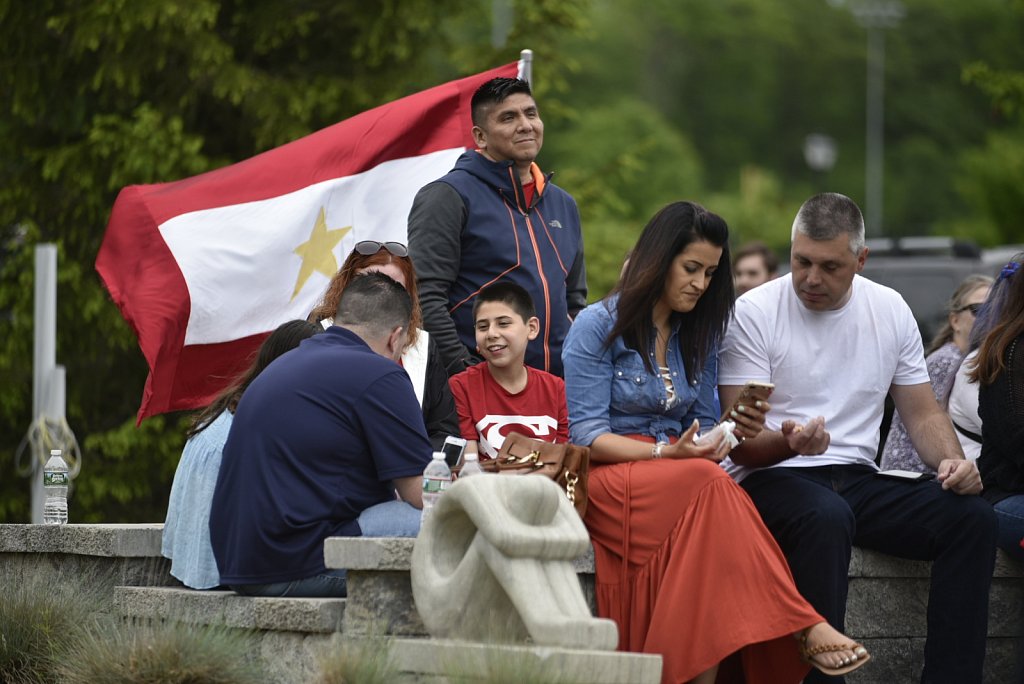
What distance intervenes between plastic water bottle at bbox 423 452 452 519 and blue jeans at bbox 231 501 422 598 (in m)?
0.23

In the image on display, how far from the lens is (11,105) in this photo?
542 inches

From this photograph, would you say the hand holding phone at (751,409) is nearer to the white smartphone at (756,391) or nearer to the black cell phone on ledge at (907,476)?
the white smartphone at (756,391)

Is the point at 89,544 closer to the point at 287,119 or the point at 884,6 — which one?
the point at 287,119

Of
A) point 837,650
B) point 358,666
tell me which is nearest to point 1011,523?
point 837,650

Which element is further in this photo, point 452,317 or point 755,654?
point 452,317

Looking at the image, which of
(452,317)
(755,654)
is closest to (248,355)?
(452,317)

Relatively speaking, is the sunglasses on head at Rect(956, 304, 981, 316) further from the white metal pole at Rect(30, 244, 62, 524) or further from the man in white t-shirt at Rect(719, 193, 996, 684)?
the white metal pole at Rect(30, 244, 62, 524)

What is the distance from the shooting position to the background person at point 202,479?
6797 mm

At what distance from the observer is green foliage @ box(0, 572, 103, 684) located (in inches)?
253

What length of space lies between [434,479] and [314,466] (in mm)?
501

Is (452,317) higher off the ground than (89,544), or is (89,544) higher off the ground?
(452,317)

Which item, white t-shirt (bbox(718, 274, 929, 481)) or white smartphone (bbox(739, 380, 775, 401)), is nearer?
white smartphone (bbox(739, 380, 775, 401))

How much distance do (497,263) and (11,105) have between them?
741cm

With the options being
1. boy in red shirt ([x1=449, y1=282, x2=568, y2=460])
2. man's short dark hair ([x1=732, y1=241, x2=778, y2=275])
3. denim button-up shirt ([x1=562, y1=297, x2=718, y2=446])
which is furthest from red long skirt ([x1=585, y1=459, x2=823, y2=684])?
man's short dark hair ([x1=732, y1=241, x2=778, y2=275])
